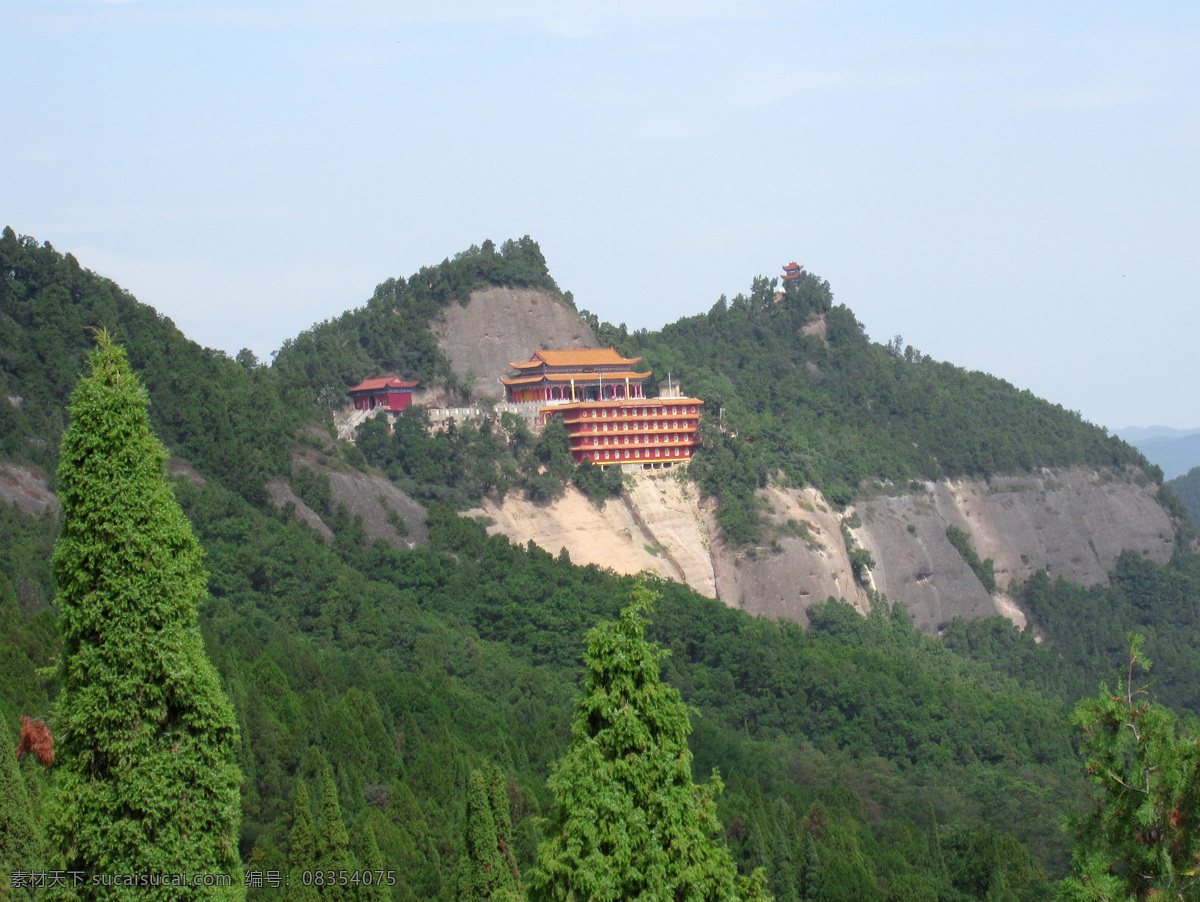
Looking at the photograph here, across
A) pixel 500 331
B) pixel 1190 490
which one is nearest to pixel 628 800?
pixel 500 331

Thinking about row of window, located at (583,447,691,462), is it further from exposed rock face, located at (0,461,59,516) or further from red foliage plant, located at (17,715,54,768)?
red foliage plant, located at (17,715,54,768)

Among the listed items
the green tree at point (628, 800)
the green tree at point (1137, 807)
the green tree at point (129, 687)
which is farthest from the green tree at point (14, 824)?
the green tree at point (1137, 807)

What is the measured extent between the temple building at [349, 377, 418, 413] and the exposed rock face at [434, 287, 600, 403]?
1861 millimetres

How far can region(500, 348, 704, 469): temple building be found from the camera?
2734 inches

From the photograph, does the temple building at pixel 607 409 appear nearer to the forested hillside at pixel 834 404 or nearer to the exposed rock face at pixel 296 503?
the forested hillside at pixel 834 404

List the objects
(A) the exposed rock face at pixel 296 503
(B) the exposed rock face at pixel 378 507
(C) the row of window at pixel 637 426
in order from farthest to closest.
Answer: (C) the row of window at pixel 637 426 < (B) the exposed rock face at pixel 378 507 < (A) the exposed rock face at pixel 296 503

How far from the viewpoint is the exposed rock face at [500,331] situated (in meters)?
74.2

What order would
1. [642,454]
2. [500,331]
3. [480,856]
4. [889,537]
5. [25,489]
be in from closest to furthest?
[480,856] → [25,489] → [642,454] → [500,331] → [889,537]

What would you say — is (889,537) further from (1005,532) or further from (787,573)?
(1005,532)

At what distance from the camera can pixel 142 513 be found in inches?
446

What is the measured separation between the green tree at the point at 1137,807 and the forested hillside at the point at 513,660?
10846 millimetres

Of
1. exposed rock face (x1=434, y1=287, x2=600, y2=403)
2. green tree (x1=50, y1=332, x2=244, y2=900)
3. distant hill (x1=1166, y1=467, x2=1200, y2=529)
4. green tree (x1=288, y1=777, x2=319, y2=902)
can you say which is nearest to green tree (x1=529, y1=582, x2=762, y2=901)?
green tree (x1=50, y1=332, x2=244, y2=900)

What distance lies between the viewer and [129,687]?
11.1m

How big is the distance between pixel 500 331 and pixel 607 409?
929 centimetres
